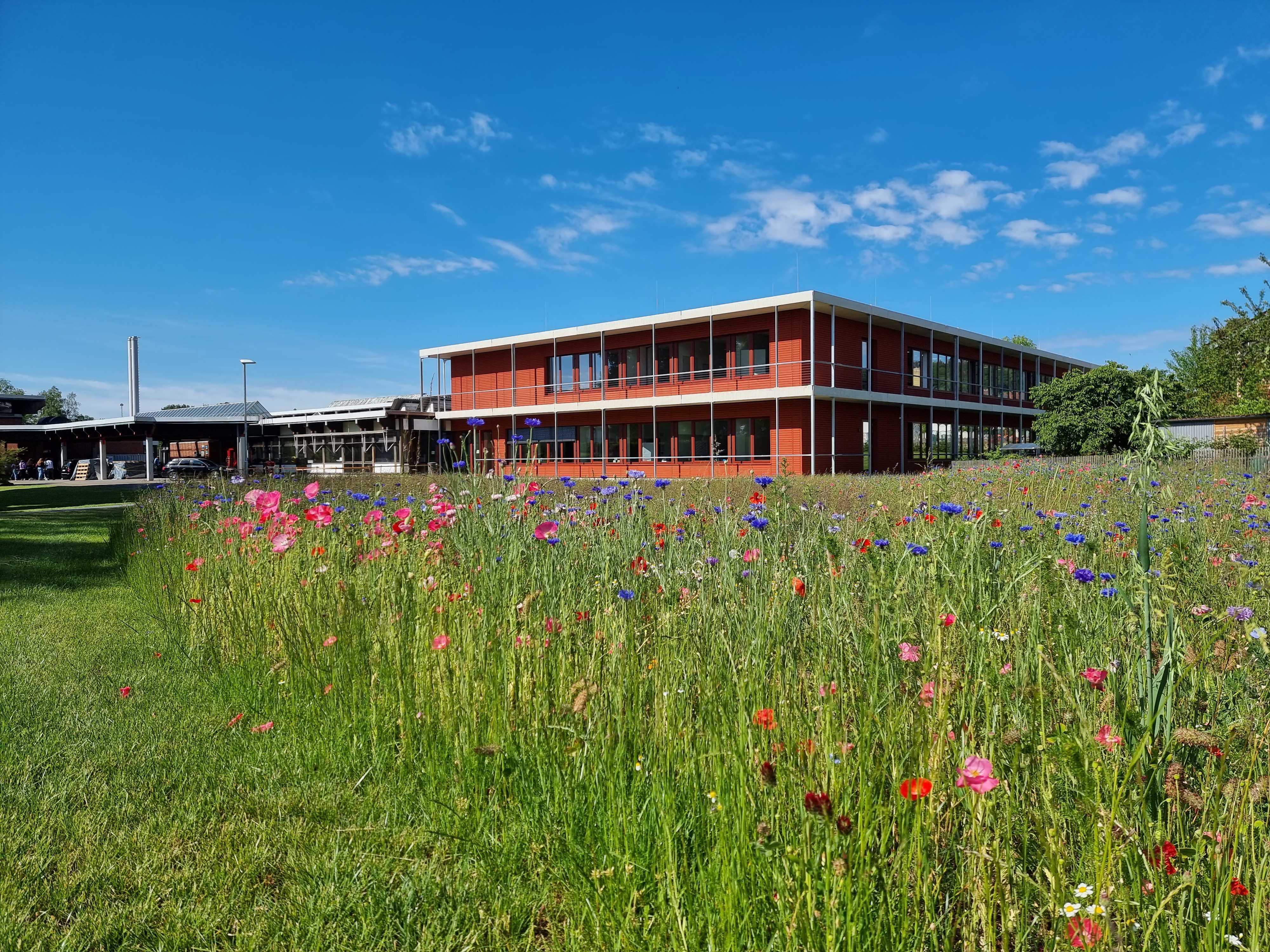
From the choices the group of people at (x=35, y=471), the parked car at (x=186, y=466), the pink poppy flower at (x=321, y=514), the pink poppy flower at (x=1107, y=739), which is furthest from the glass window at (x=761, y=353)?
the group of people at (x=35, y=471)

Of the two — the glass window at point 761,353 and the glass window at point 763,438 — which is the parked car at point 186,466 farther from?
the glass window at point 761,353

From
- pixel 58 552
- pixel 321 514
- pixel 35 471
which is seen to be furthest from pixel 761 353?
pixel 35 471

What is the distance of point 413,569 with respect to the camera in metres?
3.64

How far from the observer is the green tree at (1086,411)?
25.6 m

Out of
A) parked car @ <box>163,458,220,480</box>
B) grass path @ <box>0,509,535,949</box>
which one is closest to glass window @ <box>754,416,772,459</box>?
grass path @ <box>0,509,535,949</box>

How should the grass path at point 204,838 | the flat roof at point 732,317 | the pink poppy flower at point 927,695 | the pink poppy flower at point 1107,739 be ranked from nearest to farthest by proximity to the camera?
the pink poppy flower at point 1107,739 → the pink poppy flower at point 927,695 → the grass path at point 204,838 → the flat roof at point 732,317

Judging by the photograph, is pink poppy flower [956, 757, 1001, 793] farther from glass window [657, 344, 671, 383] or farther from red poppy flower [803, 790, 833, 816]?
glass window [657, 344, 671, 383]

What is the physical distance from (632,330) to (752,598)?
87.1 feet

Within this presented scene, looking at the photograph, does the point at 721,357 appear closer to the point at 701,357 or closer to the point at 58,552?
the point at 701,357

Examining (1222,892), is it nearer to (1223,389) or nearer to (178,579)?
(178,579)

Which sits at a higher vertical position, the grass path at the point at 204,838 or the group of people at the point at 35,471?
the group of people at the point at 35,471

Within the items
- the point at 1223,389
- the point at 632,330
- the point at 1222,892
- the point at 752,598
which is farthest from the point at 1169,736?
the point at 1223,389

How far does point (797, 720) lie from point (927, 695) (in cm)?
32

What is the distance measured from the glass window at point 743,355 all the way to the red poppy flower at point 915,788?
25.0 meters
